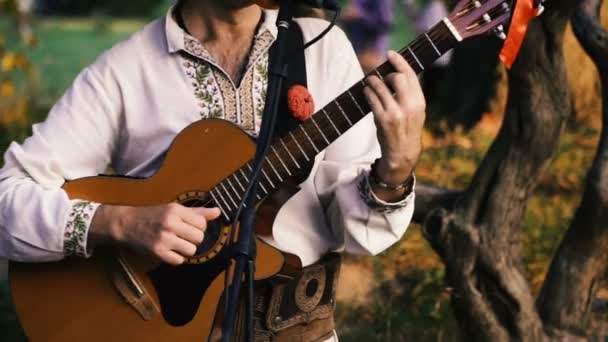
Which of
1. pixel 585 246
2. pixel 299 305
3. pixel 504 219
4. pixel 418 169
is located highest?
pixel 299 305

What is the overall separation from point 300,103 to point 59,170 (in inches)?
24.6

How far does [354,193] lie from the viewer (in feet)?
7.57

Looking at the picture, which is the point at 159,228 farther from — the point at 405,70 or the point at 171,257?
the point at 405,70

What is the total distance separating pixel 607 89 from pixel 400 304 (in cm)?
157

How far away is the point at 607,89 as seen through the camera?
11.0 ft

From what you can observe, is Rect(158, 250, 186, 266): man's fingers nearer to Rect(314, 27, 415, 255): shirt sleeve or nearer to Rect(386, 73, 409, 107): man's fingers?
Rect(314, 27, 415, 255): shirt sleeve

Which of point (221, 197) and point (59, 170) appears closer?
point (221, 197)

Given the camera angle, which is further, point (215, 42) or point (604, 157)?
point (604, 157)

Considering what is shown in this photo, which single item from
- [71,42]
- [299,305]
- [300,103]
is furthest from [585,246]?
[71,42]

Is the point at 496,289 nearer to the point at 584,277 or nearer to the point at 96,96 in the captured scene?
the point at 584,277

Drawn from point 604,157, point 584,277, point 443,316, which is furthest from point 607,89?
point 443,316

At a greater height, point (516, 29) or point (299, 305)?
point (516, 29)

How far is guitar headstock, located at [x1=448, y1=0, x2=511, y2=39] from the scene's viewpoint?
2100 mm

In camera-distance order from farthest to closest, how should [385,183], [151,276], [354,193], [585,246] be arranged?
[585,246] < [151,276] < [354,193] < [385,183]
